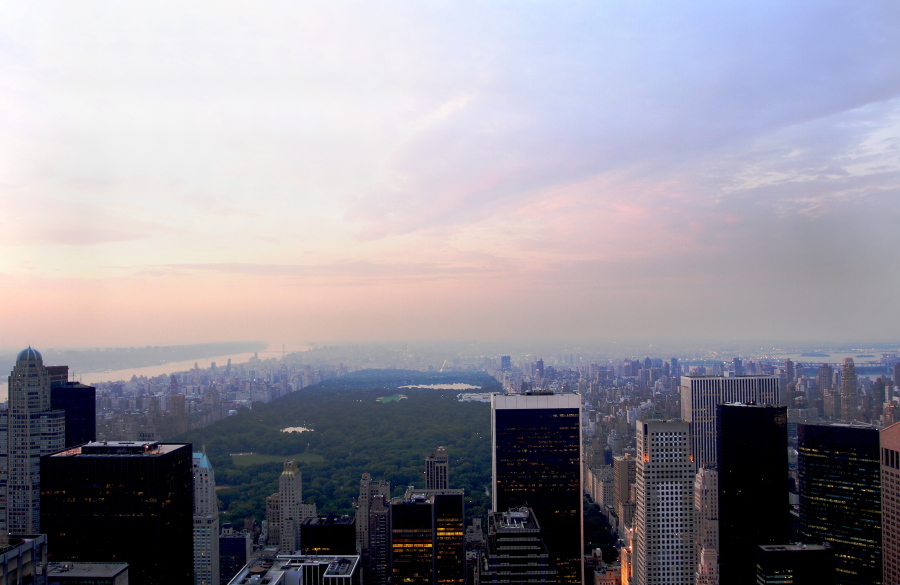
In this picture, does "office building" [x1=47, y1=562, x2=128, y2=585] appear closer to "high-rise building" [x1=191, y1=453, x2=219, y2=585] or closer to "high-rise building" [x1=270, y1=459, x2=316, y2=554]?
"high-rise building" [x1=191, y1=453, x2=219, y2=585]

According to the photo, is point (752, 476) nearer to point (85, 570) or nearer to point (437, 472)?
point (437, 472)

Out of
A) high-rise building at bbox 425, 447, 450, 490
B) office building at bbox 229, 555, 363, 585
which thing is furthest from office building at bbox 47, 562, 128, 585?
high-rise building at bbox 425, 447, 450, 490

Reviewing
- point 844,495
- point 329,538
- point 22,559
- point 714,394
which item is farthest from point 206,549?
point 714,394

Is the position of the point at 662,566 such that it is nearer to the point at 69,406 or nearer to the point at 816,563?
the point at 816,563

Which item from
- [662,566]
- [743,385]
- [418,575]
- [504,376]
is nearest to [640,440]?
[662,566]

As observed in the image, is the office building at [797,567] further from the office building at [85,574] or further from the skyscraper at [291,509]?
the skyscraper at [291,509]

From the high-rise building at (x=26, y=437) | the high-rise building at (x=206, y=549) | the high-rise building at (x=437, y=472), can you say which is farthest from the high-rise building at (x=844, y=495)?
the high-rise building at (x=26, y=437)
